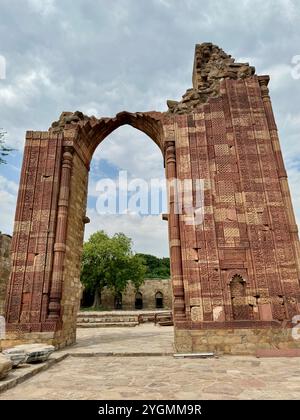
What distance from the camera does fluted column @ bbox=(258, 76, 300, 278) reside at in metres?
8.11

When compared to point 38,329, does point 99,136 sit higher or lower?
higher

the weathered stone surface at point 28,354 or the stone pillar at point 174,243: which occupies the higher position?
the stone pillar at point 174,243

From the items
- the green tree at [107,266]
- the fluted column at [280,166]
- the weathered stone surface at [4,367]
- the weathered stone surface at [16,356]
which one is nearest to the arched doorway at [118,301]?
the green tree at [107,266]

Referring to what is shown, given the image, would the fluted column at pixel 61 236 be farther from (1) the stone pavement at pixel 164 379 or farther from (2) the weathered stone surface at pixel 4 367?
(2) the weathered stone surface at pixel 4 367

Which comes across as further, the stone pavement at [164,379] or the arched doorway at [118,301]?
the arched doorway at [118,301]

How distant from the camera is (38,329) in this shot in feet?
25.0

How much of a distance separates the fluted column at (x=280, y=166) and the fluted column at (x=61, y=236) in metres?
6.97

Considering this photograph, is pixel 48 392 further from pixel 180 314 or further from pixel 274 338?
pixel 274 338

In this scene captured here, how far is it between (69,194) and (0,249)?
4.65 meters

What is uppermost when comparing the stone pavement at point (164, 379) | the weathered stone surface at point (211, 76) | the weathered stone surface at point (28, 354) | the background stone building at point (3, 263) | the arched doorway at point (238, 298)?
the weathered stone surface at point (211, 76)

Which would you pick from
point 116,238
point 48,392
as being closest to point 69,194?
point 48,392

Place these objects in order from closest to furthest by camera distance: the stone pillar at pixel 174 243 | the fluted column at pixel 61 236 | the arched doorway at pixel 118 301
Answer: the stone pillar at pixel 174 243 → the fluted column at pixel 61 236 → the arched doorway at pixel 118 301

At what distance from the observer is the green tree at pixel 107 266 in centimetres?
3322

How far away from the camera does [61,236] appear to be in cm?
857
